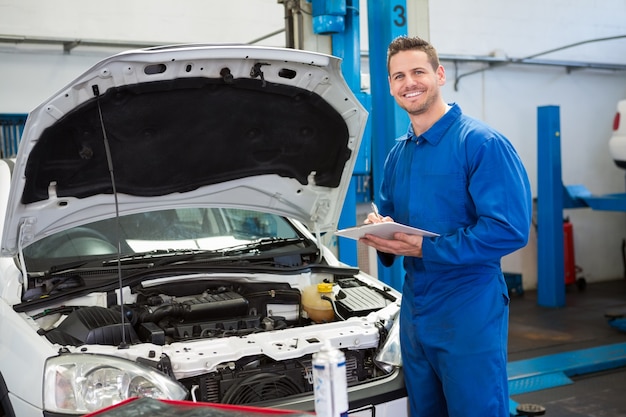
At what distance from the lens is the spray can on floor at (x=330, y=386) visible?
4.10 ft

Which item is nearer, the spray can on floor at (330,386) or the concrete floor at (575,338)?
the spray can on floor at (330,386)

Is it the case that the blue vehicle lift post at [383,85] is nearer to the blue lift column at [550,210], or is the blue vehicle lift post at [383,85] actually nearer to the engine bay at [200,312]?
the engine bay at [200,312]

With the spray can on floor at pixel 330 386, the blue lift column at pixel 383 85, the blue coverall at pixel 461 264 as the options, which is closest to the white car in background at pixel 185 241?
the blue coverall at pixel 461 264

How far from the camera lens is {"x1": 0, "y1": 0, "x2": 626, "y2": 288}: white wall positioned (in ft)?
18.2

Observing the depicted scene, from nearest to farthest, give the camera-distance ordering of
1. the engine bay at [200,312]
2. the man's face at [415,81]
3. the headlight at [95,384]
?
the headlight at [95,384]
the man's face at [415,81]
the engine bay at [200,312]

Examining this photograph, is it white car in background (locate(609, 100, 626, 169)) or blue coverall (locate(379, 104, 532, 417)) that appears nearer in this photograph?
blue coverall (locate(379, 104, 532, 417))

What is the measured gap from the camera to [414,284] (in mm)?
2285

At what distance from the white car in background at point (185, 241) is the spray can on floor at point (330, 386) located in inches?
34.0

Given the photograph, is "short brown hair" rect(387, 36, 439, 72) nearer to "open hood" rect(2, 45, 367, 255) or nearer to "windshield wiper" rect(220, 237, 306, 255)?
"open hood" rect(2, 45, 367, 255)

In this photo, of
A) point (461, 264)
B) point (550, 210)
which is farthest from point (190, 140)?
point (550, 210)

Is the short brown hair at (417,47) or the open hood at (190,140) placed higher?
the short brown hair at (417,47)

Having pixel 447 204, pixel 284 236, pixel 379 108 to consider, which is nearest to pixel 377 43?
Result: pixel 379 108

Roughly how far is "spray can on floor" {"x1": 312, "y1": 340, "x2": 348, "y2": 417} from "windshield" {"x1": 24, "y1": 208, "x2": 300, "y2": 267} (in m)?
1.62

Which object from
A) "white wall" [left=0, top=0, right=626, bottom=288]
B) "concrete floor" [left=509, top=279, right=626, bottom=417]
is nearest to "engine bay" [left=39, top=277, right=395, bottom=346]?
"concrete floor" [left=509, top=279, right=626, bottom=417]
